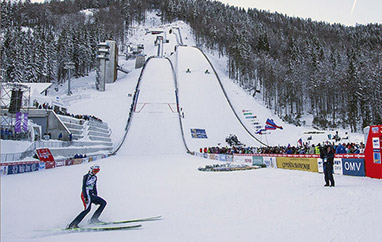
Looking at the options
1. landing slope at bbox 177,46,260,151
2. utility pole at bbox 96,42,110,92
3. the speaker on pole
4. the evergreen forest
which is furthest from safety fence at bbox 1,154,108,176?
utility pole at bbox 96,42,110,92

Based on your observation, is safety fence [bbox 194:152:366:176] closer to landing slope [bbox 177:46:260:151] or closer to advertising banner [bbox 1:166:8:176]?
landing slope [bbox 177:46:260:151]

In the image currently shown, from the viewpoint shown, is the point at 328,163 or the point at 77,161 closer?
the point at 328,163

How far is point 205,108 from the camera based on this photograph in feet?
133

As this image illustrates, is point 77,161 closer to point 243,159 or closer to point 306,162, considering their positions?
point 243,159

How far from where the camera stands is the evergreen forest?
41.8 m

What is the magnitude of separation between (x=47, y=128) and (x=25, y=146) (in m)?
6.40

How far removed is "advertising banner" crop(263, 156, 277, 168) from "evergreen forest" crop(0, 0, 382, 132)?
16753mm

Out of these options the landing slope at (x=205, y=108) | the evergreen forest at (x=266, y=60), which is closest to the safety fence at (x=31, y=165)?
the evergreen forest at (x=266, y=60)

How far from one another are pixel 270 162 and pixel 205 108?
79.2ft

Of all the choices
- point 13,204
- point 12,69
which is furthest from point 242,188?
point 12,69

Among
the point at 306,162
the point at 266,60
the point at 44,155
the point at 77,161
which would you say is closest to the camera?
the point at 306,162

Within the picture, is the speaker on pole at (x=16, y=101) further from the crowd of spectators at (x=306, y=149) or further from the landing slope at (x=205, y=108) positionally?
the landing slope at (x=205, y=108)

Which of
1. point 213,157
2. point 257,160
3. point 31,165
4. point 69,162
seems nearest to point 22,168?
point 31,165

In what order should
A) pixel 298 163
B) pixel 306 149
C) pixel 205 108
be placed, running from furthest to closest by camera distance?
pixel 205 108 < pixel 306 149 < pixel 298 163
